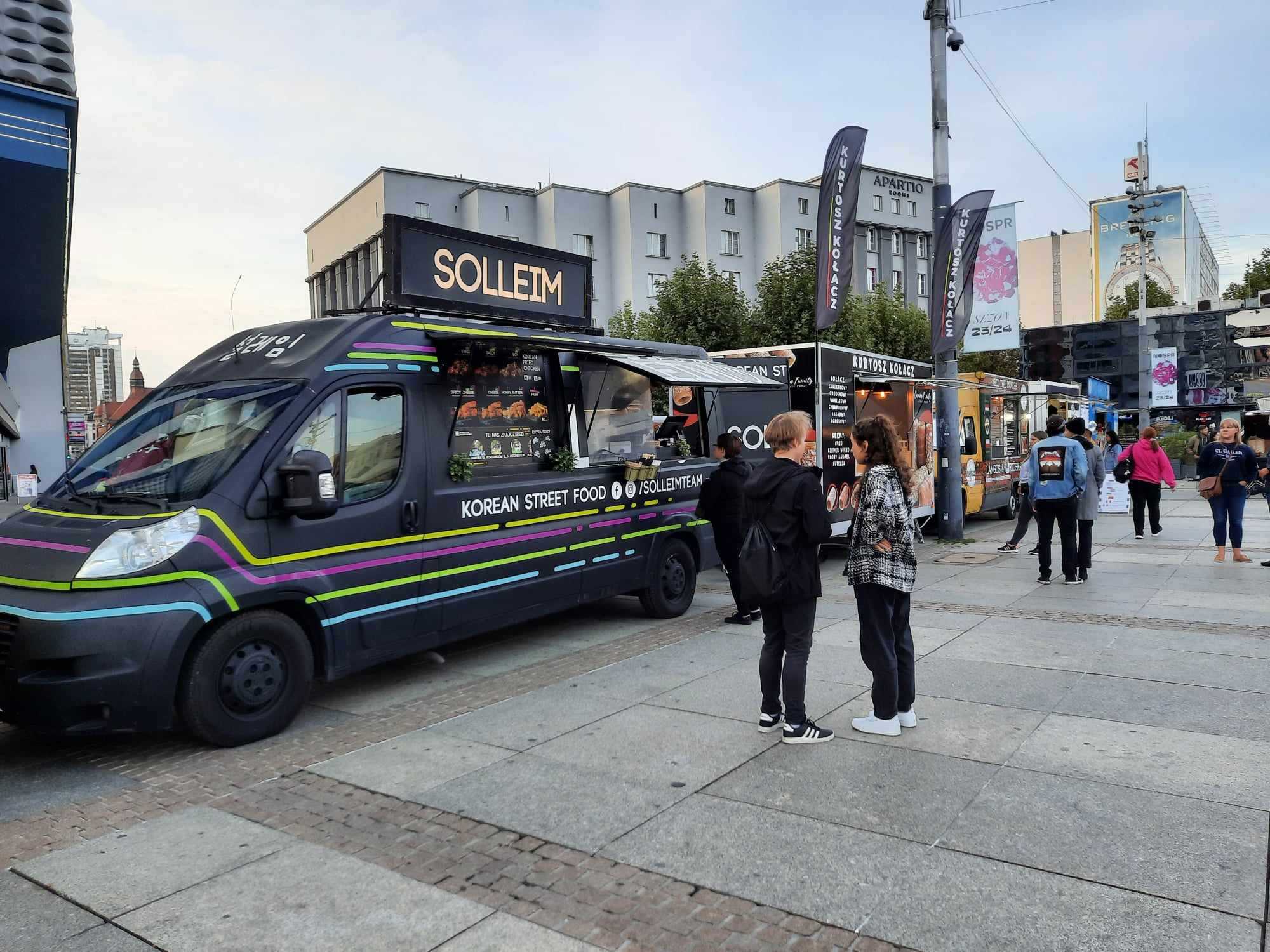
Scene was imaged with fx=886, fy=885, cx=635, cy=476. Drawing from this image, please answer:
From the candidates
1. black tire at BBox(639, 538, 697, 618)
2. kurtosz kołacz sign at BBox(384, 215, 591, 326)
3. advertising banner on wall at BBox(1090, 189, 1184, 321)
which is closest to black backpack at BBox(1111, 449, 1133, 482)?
black tire at BBox(639, 538, 697, 618)

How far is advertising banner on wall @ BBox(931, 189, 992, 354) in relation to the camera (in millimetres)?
13531

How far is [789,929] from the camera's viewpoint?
300 cm

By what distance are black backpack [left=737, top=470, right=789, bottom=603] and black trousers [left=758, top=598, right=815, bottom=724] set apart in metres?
0.15

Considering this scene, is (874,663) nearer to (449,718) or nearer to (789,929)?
(789,929)

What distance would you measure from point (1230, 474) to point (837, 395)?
4.77 meters

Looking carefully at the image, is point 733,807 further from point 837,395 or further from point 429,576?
point 837,395

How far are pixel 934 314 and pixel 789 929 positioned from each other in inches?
486

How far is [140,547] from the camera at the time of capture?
4543 millimetres

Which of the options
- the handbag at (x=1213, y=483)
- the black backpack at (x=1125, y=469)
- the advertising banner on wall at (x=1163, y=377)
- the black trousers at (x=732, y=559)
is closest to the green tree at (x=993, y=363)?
the advertising banner on wall at (x=1163, y=377)

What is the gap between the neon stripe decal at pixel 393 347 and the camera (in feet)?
18.7

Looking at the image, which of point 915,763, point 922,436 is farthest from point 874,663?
point 922,436

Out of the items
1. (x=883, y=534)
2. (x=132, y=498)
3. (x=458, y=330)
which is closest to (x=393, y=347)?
(x=458, y=330)

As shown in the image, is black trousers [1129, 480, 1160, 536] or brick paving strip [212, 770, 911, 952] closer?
brick paving strip [212, 770, 911, 952]

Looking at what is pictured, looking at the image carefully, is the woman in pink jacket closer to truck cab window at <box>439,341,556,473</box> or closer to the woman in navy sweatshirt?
the woman in navy sweatshirt
